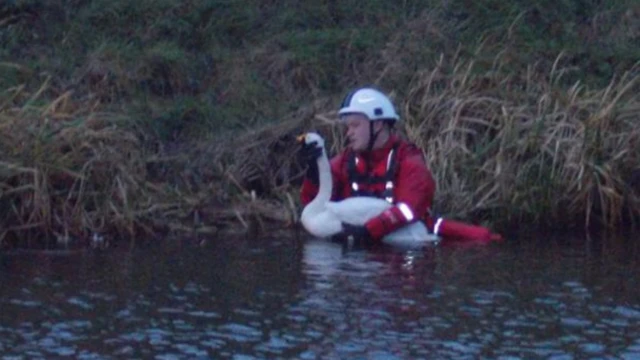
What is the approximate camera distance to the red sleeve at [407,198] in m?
12.1

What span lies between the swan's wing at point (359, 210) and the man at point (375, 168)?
6cm

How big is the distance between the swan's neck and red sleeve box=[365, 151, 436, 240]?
42 cm

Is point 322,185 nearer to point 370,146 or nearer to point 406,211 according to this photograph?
point 370,146

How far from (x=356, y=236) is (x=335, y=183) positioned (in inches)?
23.7

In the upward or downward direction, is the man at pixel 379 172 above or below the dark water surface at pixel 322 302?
above

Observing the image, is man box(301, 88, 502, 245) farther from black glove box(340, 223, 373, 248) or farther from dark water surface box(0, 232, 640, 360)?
dark water surface box(0, 232, 640, 360)

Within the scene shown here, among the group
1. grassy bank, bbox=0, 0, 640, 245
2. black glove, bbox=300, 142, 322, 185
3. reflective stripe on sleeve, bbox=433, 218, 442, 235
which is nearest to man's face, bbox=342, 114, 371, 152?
black glove, bbox=300, 142, 322, 185

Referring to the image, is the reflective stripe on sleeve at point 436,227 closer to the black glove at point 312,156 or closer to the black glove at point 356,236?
the black glove at point 356,236

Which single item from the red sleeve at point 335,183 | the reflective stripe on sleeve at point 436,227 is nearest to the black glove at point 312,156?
the red sleeve at point 335,183

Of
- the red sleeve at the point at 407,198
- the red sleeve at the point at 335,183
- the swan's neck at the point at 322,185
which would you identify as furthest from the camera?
the red sleeve at the point at 335,183

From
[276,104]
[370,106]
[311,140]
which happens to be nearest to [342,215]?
[311,140]

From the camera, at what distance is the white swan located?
1221cm

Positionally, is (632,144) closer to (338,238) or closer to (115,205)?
(338,238)

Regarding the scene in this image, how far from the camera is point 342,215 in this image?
40.1ft
